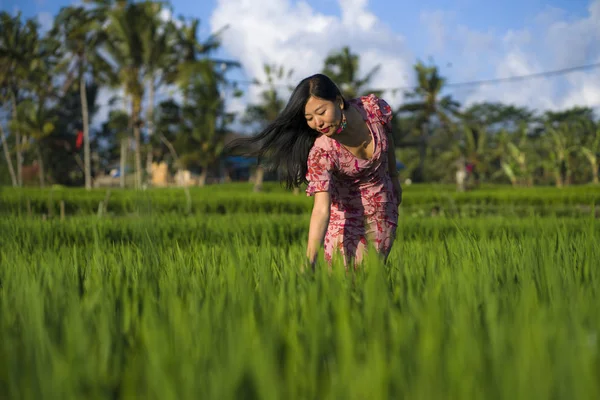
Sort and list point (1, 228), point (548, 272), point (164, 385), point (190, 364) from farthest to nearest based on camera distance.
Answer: point (1, 228)
point (548, 272)
point (190, 364)
point (164, 385)

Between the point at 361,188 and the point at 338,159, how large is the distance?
0.73 ft

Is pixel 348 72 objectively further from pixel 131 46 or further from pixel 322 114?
pixel 322 114

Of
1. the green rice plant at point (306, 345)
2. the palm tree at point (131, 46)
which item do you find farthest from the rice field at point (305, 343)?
the palm tree at point (131, 46)

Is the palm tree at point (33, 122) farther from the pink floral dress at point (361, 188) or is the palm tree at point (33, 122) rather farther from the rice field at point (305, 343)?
the rice field at point (305, 343)

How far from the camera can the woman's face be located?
186 cm

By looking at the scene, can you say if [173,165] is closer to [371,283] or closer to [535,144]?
[535,144]

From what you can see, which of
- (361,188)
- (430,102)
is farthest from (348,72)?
(361,188)

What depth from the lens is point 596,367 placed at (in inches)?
29.9

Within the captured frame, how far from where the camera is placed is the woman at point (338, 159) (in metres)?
1.87

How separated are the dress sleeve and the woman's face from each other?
14cm

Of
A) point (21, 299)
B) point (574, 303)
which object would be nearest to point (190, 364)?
point (21, 299)

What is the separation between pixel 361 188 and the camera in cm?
225

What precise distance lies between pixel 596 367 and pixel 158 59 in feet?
64.2

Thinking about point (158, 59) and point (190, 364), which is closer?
point (190, 364)
